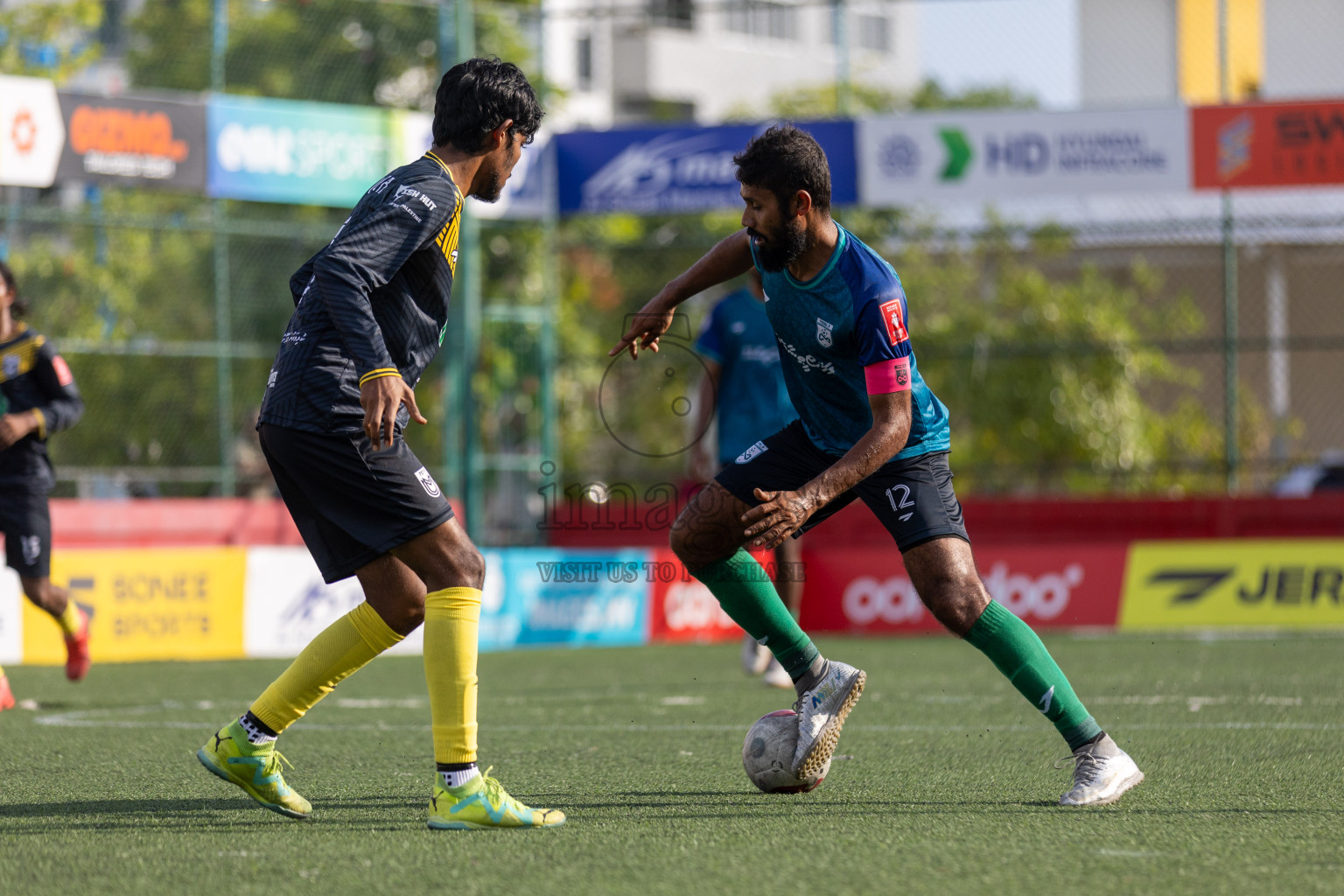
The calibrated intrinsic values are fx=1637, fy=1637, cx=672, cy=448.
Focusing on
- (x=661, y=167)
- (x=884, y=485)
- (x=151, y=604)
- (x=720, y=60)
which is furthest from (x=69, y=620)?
(x=720, y=60)

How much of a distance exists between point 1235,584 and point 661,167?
6.05 metres

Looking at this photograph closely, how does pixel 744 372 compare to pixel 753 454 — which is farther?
pixel 744 372

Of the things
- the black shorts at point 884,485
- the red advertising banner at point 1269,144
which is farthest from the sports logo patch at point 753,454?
the red advertising banner at point 1269,144

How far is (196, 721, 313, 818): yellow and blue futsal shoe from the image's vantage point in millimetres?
4516

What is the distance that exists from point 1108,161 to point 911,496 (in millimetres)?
9912

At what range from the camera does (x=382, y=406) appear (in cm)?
403

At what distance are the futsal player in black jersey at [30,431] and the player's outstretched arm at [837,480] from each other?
4.80 metres

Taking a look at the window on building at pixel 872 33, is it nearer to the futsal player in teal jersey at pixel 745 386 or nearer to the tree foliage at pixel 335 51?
the tree foliage at pixel 335 51

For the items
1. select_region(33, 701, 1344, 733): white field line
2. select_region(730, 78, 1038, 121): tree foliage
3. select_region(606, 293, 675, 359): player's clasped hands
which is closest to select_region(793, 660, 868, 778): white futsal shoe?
select_region(606, 293, 675, 359): player's clasped hands

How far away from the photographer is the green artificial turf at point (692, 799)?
3.67 metres

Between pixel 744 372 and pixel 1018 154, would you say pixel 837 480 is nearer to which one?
pixel 744 372

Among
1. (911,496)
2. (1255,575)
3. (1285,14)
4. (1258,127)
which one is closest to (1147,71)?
(1285,14)

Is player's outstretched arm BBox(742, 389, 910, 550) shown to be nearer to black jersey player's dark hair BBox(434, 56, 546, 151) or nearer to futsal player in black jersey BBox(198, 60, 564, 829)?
futsal player in black jersey BBox(198, 60, 564, 829)

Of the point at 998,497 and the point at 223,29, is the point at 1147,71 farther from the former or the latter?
the point at 223,29
